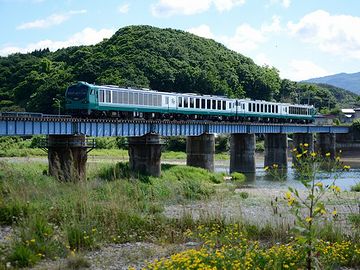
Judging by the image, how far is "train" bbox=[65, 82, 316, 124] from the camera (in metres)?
40.8

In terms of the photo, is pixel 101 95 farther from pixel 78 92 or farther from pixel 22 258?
pixel 22 258

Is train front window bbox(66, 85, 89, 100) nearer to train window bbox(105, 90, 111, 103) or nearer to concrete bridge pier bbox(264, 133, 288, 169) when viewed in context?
train window bbox(105, 90, 111, 103)

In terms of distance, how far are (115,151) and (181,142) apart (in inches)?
575

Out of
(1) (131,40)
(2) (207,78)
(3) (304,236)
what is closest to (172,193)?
(3) (304,236)

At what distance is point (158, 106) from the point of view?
1905 inches

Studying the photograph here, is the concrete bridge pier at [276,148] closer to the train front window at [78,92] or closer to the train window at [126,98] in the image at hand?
the train window at [126,98]

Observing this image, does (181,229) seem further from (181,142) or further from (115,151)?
(181,142)

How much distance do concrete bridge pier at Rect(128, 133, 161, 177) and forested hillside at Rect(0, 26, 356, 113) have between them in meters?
57.3

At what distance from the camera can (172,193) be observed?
29.5 meters

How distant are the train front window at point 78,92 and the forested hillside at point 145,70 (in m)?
58.4

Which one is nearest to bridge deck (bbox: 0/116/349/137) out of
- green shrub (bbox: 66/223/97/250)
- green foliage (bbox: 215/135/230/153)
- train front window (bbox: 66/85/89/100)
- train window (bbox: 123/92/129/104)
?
train window (bbox: 123/92/129/104)

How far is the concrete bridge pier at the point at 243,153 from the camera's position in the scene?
63.8 m

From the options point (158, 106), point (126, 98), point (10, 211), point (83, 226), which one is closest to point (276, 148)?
point (158, 106)

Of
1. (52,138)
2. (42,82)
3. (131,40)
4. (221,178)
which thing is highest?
(131,40)
